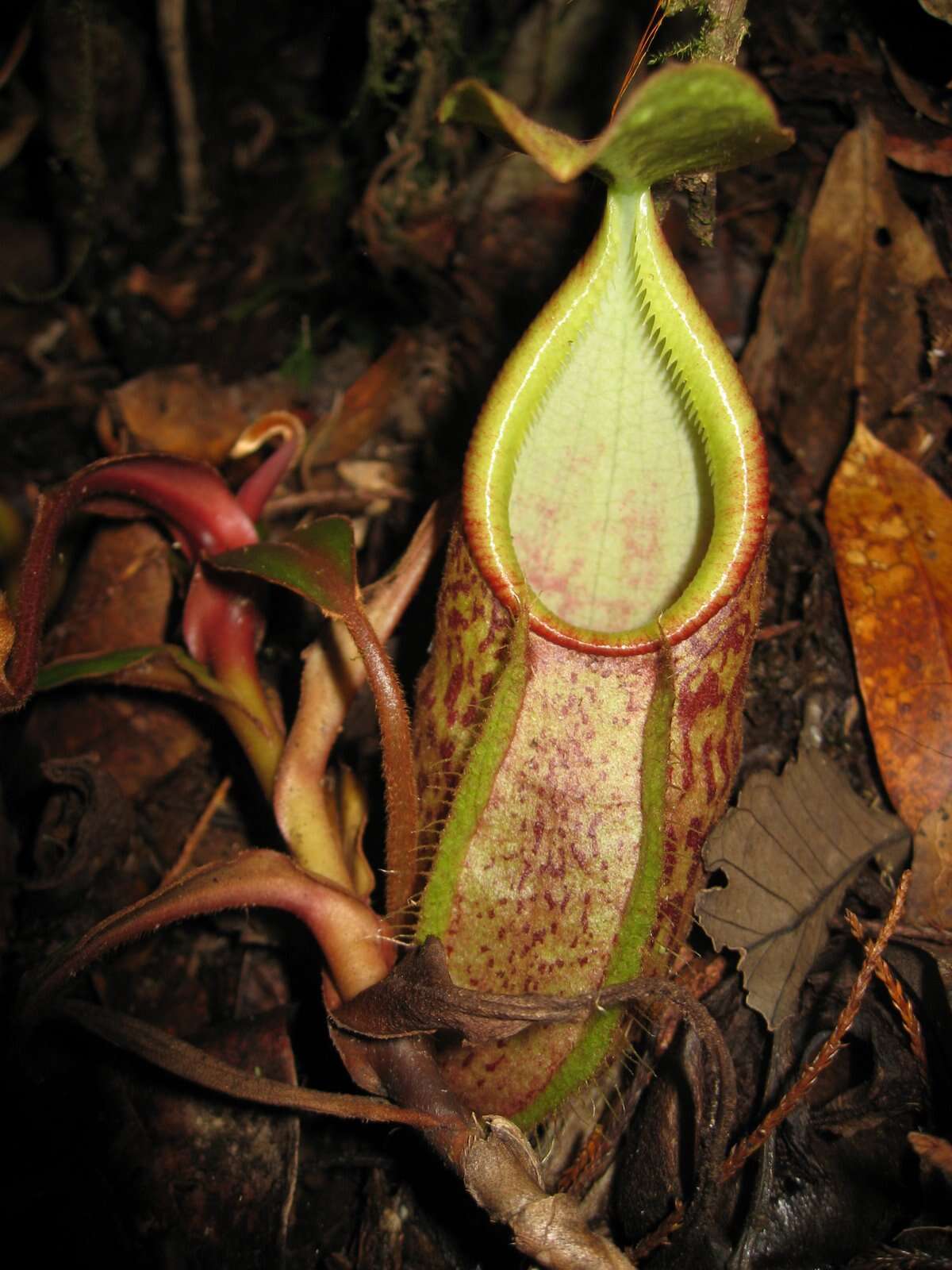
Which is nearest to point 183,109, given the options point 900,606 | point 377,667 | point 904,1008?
point 377,667

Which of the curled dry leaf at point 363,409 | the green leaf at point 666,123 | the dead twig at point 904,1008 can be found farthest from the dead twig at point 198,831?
the green leaf at point 666,123

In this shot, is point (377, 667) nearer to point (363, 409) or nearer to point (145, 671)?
point (145, 671)

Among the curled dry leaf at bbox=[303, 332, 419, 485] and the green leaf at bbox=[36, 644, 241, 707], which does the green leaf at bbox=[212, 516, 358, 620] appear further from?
the curled dry leaf at bbox=[303, 332, 419, 485]

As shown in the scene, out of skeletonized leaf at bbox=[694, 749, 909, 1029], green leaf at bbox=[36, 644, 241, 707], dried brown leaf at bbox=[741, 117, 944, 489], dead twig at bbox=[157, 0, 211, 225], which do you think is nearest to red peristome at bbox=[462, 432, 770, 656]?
skeletonized leaf at bbox=[694, 749, 909, 1029]

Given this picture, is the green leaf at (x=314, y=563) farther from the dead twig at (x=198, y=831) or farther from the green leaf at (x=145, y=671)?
the dead twig at (x=198, y=831)

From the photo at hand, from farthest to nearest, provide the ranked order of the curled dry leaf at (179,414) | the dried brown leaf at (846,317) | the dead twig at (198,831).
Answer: the curled dry leaf at (179,414) → the dried brown leaf at (846,317) → the dead twig at (198,831)

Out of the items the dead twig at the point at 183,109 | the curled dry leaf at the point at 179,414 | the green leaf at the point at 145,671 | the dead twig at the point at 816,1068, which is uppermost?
the dead twig at the point at 183,109
